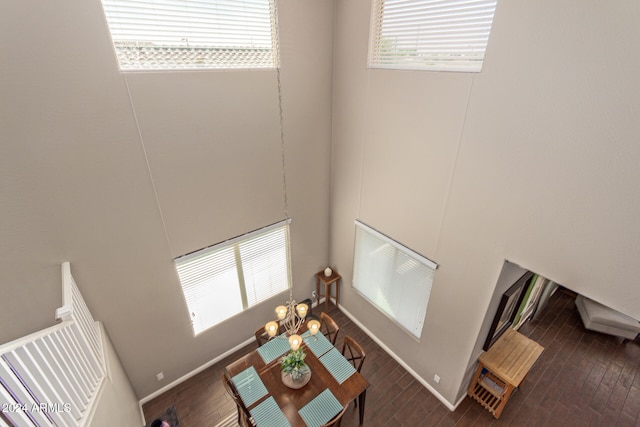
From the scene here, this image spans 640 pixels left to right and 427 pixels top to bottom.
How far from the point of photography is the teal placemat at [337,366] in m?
3.90

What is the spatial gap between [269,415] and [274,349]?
875 millimetres

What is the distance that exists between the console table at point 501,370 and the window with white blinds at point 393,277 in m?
1.01

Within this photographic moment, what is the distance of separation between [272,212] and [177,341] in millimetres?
2389

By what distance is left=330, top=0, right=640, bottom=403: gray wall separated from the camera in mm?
2305

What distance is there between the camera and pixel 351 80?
4281mm

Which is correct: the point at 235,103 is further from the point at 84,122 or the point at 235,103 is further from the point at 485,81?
the point at 485,81

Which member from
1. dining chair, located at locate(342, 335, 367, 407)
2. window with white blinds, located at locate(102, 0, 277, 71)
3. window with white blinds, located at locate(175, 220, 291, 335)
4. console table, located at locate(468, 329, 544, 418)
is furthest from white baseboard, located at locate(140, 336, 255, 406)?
window with white blinds, located at locate(102, 0, 277, 71)

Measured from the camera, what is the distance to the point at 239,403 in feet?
12.0

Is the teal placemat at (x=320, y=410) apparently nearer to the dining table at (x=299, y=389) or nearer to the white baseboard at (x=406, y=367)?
the dining table at (x=299, y=389)

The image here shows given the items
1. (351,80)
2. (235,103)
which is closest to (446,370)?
(351,80)

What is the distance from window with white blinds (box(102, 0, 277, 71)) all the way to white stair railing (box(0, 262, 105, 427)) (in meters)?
2.39

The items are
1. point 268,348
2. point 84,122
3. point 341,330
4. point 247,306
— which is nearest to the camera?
point 84,122

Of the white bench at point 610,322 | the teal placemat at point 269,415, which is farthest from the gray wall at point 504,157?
the white bench at point 610,322

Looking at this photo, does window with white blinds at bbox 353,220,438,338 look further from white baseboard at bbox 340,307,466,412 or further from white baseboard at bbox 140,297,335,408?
white baseboard at bbox 140,297,335,408
